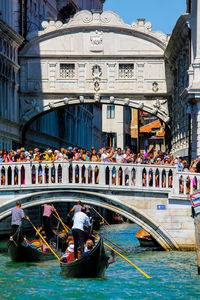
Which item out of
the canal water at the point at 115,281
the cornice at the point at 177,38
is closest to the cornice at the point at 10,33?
the cornice at the point at 177,38

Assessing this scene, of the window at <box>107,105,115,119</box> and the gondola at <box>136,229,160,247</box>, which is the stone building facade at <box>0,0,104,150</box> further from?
the window at <box>107,105,115,119</box>

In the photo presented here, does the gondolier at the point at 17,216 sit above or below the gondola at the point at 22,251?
above

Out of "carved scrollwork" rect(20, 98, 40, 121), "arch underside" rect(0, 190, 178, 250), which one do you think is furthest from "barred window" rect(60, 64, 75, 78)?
"arch underside" rect(0, 190, 178, 250)

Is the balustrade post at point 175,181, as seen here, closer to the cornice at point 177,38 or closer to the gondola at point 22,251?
the gondola at point 22,251

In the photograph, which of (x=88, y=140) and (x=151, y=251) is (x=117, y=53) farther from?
(x=88, y=140)

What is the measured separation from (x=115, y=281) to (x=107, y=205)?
452 cm

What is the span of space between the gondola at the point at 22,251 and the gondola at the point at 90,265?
2.45 meters

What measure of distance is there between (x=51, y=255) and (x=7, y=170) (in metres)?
2.38

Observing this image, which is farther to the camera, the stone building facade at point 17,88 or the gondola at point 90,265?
the stone building facade at point 17,88

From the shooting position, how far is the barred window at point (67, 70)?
30.6 metres

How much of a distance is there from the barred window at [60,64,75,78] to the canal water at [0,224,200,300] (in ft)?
34.3

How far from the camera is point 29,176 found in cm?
2205

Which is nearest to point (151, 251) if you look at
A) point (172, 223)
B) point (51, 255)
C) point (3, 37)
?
point (172, 223)

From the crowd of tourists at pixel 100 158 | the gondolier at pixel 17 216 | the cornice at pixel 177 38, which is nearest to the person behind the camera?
the gondolier at pixel 17 216
